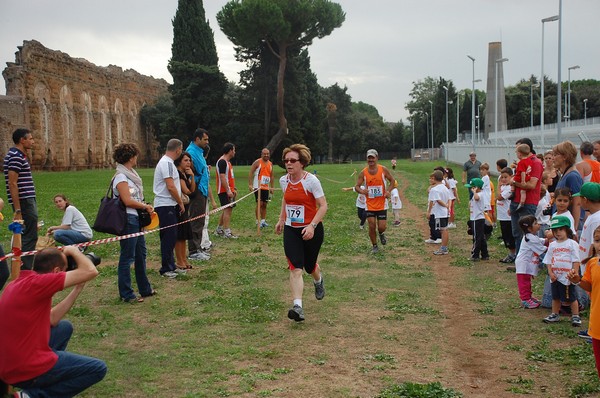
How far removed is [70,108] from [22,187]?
52086 mm

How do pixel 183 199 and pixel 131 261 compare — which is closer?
pixel 131 261

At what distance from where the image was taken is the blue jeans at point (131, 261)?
8234 millimetres

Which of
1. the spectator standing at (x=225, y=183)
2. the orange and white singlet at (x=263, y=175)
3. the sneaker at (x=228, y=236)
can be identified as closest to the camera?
the spectator standing at (x=225, y=183)

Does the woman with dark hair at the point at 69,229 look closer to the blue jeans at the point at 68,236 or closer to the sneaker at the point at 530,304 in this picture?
the blue jeans at the point at 68,236

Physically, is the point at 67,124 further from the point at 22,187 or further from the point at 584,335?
the point at 584,335

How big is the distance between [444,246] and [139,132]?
2572 inches

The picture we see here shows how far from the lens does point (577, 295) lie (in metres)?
7.79

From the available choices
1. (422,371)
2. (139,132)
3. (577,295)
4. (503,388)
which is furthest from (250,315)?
(139,132)

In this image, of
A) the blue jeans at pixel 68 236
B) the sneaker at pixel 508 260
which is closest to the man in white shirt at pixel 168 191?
the blue jeans at pixel 68 236

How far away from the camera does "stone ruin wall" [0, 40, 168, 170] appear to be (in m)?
49.2

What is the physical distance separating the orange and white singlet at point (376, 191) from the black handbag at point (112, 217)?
18.6ft

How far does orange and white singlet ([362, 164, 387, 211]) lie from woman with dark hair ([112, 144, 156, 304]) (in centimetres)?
525

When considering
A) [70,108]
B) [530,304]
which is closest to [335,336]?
[530,304]

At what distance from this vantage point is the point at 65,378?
4527mm
